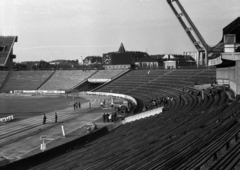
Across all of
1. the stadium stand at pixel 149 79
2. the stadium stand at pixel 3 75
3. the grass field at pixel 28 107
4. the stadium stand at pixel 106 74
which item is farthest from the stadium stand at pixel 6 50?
the grass field at pixel 28 107

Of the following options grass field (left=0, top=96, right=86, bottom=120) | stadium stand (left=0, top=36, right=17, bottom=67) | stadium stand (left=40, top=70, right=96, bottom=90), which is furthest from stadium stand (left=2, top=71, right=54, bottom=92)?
grass field (left=0, top=96, right=86, bottom=120)

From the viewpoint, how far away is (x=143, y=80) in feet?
165

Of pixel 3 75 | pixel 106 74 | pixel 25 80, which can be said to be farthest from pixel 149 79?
pixel 3 75

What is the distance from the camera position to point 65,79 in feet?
213

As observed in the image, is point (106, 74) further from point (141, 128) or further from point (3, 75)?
point (141, 128)

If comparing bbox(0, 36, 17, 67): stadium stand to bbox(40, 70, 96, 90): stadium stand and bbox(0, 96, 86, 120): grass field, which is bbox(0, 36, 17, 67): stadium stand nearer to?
bbox(40, 70, 96, 90): stadium stand

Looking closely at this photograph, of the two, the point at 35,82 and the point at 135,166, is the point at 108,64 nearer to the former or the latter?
the point at 35,82

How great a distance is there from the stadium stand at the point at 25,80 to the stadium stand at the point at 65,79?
207 centimetres

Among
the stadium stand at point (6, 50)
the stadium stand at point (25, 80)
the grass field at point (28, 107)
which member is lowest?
the grass field at point (28, 107)

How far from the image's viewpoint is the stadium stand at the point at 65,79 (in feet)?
200

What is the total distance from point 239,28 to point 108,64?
49710 mm

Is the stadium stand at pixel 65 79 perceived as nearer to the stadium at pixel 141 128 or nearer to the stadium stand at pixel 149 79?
the stadium at pixel 141 128

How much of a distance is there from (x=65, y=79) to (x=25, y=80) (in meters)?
9.40

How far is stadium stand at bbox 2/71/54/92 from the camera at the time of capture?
210 feet
